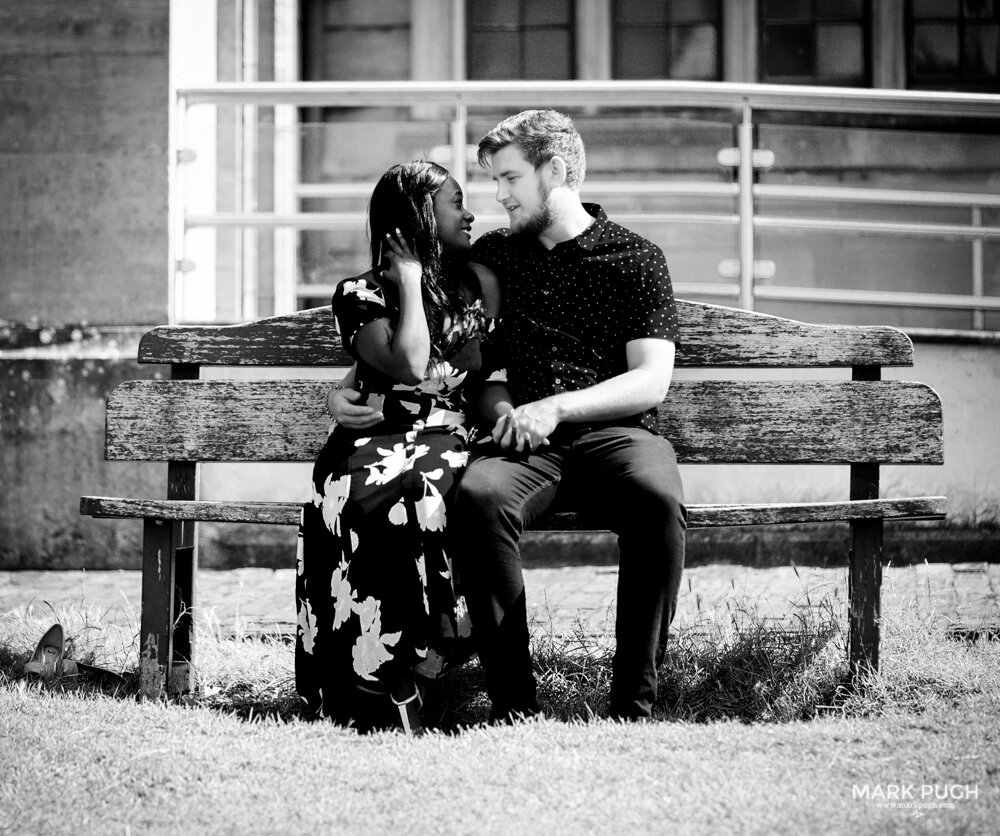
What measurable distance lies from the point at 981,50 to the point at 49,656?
677 cm

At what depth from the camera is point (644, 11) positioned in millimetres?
7902

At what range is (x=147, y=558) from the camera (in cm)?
380

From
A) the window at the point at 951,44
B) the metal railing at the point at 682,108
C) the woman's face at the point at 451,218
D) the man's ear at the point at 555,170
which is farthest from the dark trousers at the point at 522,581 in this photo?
the window at the point at 951,44

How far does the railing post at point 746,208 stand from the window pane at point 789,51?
209cm

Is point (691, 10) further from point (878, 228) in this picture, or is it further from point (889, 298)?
point (889, 298)

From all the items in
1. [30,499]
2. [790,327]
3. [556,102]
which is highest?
[556,102]

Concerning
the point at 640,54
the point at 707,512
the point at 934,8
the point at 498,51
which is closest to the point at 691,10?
the point at 640,54

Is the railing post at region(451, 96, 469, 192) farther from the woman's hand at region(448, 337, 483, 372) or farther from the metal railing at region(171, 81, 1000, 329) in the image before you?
the woman's hand at region(448, 337, 483, 372)

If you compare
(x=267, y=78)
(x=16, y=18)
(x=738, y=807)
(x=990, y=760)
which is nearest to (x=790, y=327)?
(x=990, y=760)

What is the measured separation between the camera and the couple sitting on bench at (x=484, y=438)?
10.8 feet

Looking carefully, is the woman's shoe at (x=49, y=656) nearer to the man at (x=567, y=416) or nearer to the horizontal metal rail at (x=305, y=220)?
the man at (x=567, y=416)

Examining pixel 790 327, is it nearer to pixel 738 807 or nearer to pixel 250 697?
pixel 738 807

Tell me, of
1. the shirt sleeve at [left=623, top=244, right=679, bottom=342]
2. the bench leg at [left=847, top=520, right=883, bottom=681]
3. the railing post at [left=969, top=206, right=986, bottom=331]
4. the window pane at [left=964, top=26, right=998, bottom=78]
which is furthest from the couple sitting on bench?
the window pane at [left=964, top=26, right=998, bottom=78]

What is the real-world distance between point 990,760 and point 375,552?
63.6 inches
